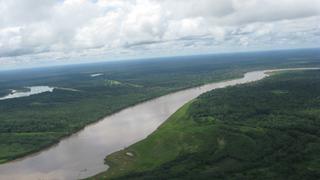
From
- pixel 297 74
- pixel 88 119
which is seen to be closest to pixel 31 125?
pixel 88 119

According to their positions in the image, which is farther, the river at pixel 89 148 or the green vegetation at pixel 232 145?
the river at pixel 89 148

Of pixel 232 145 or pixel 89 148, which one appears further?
pixel 89 148

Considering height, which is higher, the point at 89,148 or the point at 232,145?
the point at 232,145

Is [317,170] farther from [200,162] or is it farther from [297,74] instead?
[297,74]

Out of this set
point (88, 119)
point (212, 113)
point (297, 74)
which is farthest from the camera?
point (297, 74)
